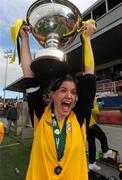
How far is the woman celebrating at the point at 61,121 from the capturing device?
1.46 metres

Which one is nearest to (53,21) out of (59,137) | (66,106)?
(66,106)

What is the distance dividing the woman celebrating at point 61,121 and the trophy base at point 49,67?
5cm

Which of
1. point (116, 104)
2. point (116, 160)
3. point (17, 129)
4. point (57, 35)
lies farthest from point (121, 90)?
point (57, 35)

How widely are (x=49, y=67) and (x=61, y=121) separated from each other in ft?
1.03

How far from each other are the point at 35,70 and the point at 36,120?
30cm

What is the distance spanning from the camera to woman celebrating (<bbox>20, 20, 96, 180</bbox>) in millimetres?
1462

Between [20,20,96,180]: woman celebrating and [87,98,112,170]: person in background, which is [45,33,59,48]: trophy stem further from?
[87,98,112,170]: person in background

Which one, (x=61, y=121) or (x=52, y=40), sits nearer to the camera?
(x=61, y=121)

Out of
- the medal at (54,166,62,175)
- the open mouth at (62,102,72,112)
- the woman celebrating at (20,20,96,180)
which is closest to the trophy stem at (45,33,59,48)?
the woman celebrating at (20,20,96,180)

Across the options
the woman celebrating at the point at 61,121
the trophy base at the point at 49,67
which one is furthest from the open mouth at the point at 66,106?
the trophy base at the point at 49,67

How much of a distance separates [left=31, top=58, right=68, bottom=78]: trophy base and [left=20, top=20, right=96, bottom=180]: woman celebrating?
53mm

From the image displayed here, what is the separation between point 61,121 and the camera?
1.58 metres

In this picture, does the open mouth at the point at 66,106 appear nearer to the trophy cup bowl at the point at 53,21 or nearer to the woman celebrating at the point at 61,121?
the woman celebrating at the point at 61,121

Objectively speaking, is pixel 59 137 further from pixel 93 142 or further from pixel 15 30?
pixel 93 142
